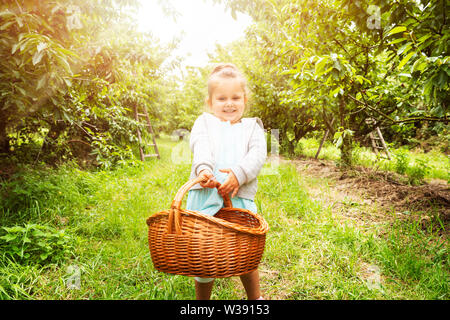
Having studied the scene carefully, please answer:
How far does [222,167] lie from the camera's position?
160cm

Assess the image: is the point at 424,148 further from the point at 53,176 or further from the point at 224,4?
the point at 53,176

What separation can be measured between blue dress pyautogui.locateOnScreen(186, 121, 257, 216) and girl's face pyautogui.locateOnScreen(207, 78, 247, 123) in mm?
55

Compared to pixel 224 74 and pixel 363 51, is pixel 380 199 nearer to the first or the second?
pixel 363 51

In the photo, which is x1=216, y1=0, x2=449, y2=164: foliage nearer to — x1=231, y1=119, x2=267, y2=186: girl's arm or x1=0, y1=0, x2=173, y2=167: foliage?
x1=231, y1=119, x2=267, y2=186: girl's arm

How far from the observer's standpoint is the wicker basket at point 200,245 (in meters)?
1.14

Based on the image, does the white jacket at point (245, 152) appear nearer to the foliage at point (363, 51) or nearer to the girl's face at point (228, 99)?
the girl's face at point (228, 99)

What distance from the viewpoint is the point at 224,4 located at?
2.56 m

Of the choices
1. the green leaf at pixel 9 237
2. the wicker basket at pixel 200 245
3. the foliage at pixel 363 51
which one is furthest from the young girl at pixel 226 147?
the green leaf at pixel 9 237

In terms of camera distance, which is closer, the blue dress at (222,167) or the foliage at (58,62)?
the blue dress at (222,167)

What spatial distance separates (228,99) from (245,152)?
0.34 metres

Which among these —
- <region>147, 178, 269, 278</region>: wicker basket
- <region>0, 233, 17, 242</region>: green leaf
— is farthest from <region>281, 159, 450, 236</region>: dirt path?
<region>0, 233, 17, 242</region>: green leaf

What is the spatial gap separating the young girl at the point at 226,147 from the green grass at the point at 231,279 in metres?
0.49

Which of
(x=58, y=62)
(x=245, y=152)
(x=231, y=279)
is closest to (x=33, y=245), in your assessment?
(x=58, y=62)
